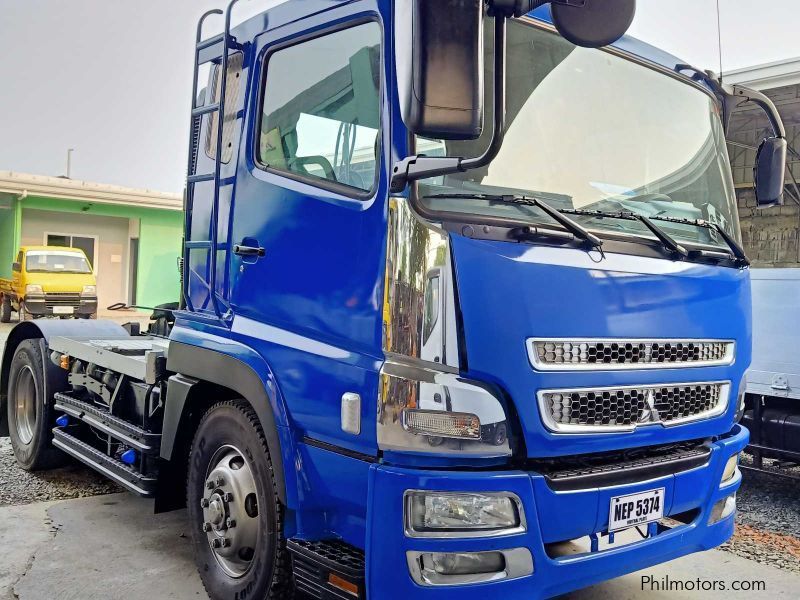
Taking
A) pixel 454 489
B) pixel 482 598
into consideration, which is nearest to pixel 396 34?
pixel 454 489

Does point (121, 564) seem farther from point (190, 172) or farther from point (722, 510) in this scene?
point (722, 510)

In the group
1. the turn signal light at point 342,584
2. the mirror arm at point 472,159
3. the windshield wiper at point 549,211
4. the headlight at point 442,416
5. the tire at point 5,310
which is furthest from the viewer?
the tire at point 5,310

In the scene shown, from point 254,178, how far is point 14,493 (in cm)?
342

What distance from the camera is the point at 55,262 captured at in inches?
783

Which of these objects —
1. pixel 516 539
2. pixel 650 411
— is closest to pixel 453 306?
pixel 516 539

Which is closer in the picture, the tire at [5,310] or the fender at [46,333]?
the fender at [46,333]

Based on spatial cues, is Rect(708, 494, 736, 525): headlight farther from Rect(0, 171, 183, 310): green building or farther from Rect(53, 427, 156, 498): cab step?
Rect(0, 171, 183, 310): green building

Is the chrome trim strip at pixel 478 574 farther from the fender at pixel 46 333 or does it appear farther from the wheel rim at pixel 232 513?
the fender at pixel 46 333

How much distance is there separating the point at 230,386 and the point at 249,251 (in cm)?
60

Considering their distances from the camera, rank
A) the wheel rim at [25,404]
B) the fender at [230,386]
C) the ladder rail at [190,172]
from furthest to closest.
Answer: the wheel rim at [25,404] < the ladder rail at [190,172] < the fender at [230,386]

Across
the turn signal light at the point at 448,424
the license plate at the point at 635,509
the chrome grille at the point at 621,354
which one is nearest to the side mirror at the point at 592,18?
the chrome grille at the point at 621,354

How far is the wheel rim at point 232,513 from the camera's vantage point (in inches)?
129

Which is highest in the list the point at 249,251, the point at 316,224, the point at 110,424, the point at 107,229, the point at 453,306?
the point at 107,229

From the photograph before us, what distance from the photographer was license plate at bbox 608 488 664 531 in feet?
9.16
